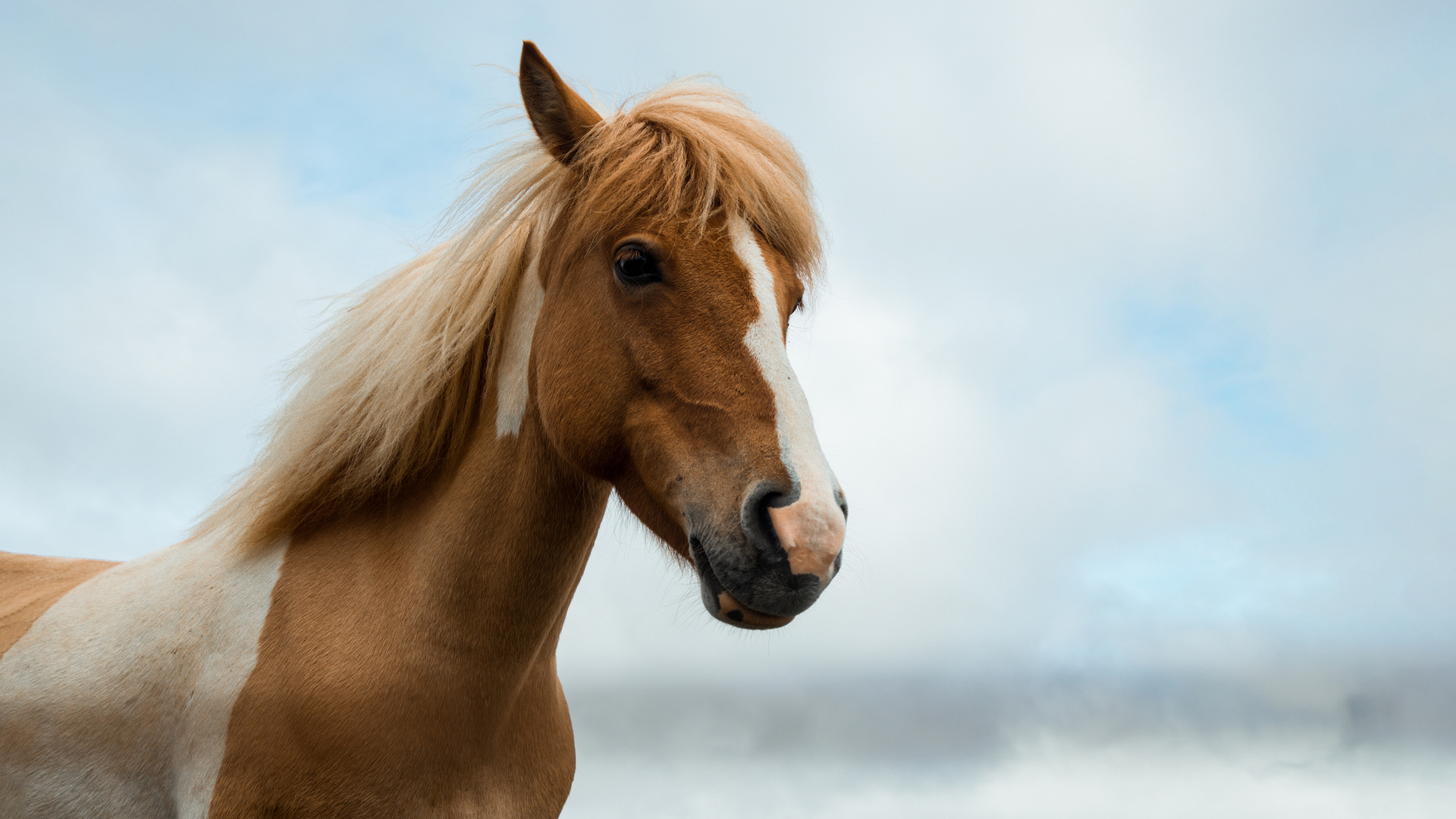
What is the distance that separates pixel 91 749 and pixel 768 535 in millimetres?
2344

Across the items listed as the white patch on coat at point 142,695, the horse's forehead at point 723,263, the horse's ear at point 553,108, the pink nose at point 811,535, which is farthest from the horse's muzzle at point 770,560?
the white patch on coat at point 142,695

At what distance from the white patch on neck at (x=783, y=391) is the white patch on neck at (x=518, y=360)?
0.68 meters

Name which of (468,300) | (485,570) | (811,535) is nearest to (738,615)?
(811,535)

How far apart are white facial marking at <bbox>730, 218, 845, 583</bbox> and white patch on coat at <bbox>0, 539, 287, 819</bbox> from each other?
1.74m

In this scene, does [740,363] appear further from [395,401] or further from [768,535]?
[395,401]

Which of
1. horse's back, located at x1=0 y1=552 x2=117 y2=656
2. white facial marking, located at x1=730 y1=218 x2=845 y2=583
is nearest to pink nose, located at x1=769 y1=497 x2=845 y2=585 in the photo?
white facial marking, located at x1=730 y1=218 x2=845 y2=583

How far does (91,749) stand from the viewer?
2.79 metres

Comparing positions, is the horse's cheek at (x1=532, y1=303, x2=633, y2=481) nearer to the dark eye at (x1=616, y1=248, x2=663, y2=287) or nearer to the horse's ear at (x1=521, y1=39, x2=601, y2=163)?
the dark eye at (x1=616, y1=248, x2=663, y2=287)

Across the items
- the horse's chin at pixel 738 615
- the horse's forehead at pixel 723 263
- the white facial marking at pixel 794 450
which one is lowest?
the horse's chin at pixel 738 615

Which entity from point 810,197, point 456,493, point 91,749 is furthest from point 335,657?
point 810,197

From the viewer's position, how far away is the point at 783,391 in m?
2.18

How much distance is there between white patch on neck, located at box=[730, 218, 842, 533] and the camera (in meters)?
2.02

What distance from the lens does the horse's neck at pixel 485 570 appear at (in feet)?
8.43

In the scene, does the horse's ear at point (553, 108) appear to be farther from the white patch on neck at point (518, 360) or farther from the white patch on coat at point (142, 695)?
the white patch on coat at point (142, 695)
